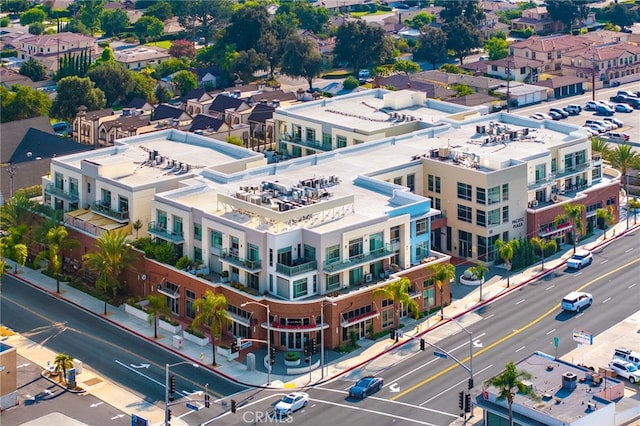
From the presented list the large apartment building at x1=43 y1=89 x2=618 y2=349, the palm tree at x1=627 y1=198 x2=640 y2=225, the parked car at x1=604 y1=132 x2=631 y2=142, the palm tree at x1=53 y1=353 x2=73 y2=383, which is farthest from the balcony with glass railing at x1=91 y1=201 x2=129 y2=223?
the parked car at x1=604 y1=132 x2=631 y2=142

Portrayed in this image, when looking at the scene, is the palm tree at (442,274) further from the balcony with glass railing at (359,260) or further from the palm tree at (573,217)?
the palm tree at (573,217)

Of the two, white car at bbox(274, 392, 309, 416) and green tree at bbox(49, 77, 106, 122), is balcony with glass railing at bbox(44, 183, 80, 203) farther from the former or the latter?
green tree at bbox(49, 77, 106, 122)

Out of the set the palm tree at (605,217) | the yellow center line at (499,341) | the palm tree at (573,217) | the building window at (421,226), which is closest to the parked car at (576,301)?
the yellow center line at (499,341)

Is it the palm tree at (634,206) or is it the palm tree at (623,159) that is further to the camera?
the palm tree at (623,159)

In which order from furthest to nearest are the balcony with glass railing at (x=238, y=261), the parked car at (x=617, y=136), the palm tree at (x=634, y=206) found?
the parked car at (x=617, y=136) → the palm tree at (x=634, y=206) → the balcony with glass railing at (x=238, y=261)

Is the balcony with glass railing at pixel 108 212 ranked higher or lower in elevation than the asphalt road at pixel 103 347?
higher

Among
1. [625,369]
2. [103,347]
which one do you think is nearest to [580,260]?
[625,369]

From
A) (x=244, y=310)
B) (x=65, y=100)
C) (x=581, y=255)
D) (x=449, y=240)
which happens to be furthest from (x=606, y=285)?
(x=65, y=100)
